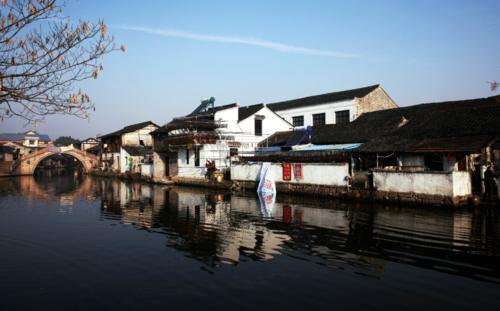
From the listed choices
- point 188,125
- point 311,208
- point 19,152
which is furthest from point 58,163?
point 311,208

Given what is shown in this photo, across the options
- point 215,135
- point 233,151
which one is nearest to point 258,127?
point 233,151

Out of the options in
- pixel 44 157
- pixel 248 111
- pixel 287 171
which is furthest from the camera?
pixel 44 157

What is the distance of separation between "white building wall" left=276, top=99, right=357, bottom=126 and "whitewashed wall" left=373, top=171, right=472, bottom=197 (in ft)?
55.3

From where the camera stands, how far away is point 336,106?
130 ft

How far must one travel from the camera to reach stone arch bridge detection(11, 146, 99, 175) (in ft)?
194

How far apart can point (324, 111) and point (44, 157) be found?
47.4 m

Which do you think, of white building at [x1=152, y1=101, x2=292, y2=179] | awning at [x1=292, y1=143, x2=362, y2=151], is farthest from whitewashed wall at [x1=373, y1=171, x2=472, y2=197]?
white building at [x1=152, y1=101, x2=292, y2=179]

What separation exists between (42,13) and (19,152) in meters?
73.1

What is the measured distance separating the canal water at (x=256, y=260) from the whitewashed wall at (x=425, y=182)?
132 centimetres

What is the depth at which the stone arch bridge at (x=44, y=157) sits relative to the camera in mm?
59031

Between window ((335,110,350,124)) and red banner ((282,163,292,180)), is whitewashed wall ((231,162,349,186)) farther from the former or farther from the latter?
window ((335,110,350,124))

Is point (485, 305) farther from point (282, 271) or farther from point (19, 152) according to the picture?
point (19, 152)

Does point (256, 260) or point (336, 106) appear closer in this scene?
point (256, 260)

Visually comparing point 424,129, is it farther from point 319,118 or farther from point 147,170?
point 147,170
